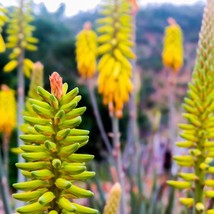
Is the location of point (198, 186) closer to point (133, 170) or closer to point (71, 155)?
point (71, 155)

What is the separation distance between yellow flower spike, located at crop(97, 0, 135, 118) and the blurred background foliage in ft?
5.77

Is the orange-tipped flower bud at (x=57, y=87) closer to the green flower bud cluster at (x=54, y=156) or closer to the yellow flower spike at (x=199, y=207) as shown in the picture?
the green flower bud cluster at (x=54, y=156)

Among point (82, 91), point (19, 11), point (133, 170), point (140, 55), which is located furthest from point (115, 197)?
point (140, 55)

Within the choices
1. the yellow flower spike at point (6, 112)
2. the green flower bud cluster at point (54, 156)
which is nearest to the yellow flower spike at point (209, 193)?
the green flower bud cluster at point (54, 156)

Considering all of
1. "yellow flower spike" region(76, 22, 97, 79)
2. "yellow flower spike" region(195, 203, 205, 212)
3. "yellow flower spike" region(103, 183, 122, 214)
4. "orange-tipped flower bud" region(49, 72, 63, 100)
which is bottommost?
"yellow flower spike" region(195, 203, 205, 212)

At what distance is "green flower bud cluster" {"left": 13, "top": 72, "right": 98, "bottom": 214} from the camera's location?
39.4 inches

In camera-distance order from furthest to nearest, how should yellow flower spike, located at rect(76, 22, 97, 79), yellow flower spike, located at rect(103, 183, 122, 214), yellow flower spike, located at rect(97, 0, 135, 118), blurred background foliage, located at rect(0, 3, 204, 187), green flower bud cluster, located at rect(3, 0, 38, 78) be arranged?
blurred background foliage, located at rect(0, 3, 204, 187) → yellow flower spike, located at rect(76, 22, 97, 79) → yellow flower spike, located at rect(97, 0, 135, 118) → green flower bud cluster, located at rect(3, 0, 38, 78) → yellow flower spike, located at rect(103, 183, 122, 214)

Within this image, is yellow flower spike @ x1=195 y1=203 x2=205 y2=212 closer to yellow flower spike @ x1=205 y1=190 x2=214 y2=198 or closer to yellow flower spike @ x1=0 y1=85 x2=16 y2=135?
yellow flower spike @ x1=205 y1=190 x2=214 y2=198

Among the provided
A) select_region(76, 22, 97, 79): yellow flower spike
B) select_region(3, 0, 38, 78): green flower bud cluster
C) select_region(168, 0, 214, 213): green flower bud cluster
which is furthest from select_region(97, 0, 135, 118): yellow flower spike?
select_region(168, 0, 214, 213): green flower bud cluster

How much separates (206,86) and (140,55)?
20.3 meters

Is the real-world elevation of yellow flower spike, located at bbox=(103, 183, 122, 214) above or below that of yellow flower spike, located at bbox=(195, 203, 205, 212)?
above

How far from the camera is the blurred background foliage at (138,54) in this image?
11579 mm

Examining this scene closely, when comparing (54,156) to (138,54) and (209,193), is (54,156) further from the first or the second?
(138,54)

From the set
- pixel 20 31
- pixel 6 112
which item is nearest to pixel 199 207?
pixel 20 31
